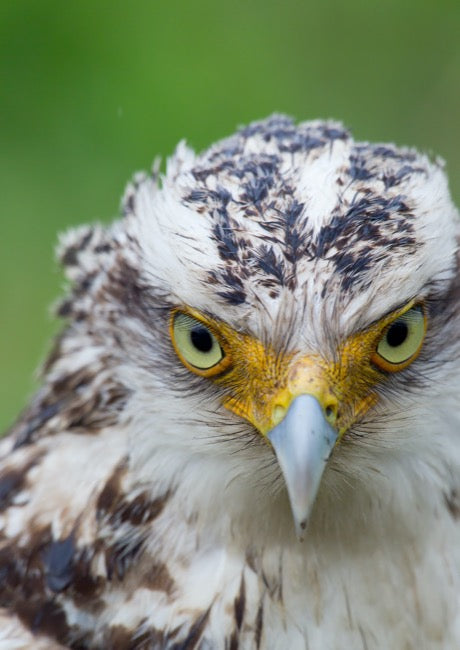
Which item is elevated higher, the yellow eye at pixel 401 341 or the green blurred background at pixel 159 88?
the green blurred background at pixel 159 88

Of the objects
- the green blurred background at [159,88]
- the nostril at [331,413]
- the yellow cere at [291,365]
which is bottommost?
the nostril at [331,413]

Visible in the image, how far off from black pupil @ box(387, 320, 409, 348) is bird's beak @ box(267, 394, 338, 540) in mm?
270

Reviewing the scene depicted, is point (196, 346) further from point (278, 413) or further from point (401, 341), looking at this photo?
point (401, 341)

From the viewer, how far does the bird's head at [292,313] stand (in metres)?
2.88

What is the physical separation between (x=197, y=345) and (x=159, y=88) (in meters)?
4.60

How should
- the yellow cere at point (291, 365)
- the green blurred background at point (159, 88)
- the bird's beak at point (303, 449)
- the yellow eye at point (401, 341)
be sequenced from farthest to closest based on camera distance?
1. the green blurred background at point (159, 88)
2. the yellow eye at point (401, 341)
3. the yellow cere at point (291, 365)
4. the bird's beak at point (303, 449)

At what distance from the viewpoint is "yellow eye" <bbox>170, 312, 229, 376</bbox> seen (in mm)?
2977

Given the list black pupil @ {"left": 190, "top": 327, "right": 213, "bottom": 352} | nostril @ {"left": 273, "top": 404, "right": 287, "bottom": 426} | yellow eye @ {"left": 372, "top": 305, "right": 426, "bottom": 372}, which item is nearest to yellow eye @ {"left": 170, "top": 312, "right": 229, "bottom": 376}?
black pupil @ {"left": 190, "top": 327, "right": 213, "bottom": 352}

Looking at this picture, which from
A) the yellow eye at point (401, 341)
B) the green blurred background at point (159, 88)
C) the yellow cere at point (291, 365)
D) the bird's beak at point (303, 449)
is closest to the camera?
the bird's beak at point (303, 449)

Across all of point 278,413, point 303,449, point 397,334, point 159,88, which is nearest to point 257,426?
point 278,413

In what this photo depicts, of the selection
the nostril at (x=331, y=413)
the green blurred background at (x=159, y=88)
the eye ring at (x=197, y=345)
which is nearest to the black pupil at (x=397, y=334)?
the nostril at (x=331, y=413)

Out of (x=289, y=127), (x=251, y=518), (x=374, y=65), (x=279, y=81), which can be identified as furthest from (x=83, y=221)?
(x=251, y=518)

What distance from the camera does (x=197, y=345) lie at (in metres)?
3.01

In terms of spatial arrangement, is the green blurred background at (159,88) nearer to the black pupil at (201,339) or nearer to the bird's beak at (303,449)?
the black pupil at (201,339)
